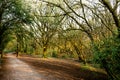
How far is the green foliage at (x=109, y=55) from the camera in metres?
11.6

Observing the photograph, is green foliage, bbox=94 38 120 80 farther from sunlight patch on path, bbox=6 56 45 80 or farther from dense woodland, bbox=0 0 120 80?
sunlight patch on path, bbox=6 56 45 80

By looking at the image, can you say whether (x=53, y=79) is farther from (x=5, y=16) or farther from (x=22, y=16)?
(x=5, y=16)

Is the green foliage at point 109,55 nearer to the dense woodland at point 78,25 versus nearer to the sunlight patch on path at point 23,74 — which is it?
the dense woodland at point 78,25

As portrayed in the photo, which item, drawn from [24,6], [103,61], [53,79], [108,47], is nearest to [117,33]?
[108,47]

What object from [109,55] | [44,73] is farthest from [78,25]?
[109,55]

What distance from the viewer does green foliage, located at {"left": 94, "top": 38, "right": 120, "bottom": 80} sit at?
38.2 feet

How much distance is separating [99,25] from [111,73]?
15.0 metres

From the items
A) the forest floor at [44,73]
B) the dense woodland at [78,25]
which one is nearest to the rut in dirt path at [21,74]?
the forest floor at [44,73]

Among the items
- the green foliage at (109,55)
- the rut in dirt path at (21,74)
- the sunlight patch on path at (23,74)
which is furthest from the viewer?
the rut in dirt path at (21,74)

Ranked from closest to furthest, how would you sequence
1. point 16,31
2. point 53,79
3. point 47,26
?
point 53,79 → point 16,31 → point 47,26

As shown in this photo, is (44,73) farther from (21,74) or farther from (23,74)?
(21,74)

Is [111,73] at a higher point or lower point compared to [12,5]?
lower

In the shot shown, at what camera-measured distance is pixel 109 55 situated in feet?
39.2

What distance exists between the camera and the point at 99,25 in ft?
89.9
